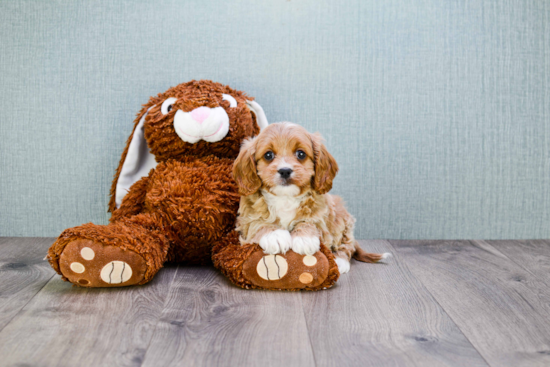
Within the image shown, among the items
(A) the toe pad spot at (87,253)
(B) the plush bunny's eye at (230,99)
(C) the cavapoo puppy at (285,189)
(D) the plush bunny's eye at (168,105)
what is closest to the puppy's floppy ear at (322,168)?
(C) the cavapoo puppy at (285,189)

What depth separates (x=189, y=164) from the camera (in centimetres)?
159

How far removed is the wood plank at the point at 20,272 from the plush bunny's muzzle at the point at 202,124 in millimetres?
601

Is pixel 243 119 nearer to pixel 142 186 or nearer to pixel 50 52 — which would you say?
pixel 142 186

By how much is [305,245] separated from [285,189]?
6.6 inches

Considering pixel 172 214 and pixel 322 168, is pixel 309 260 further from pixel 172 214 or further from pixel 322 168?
pixel 172 214

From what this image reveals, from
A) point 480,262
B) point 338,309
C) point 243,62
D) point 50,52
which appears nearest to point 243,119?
point 243,62

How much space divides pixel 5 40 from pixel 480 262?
194 centimetres

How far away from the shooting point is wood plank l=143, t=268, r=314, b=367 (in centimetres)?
96

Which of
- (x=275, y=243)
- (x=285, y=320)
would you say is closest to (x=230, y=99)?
(x=275, y=243)

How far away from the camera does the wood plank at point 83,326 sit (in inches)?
37.6

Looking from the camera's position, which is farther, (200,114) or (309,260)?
(200,114)

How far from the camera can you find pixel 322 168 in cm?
139

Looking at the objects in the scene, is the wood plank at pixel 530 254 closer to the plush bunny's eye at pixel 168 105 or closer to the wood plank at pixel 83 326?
the wood plank at pixel 83 326

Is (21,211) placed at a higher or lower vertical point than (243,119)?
lower
